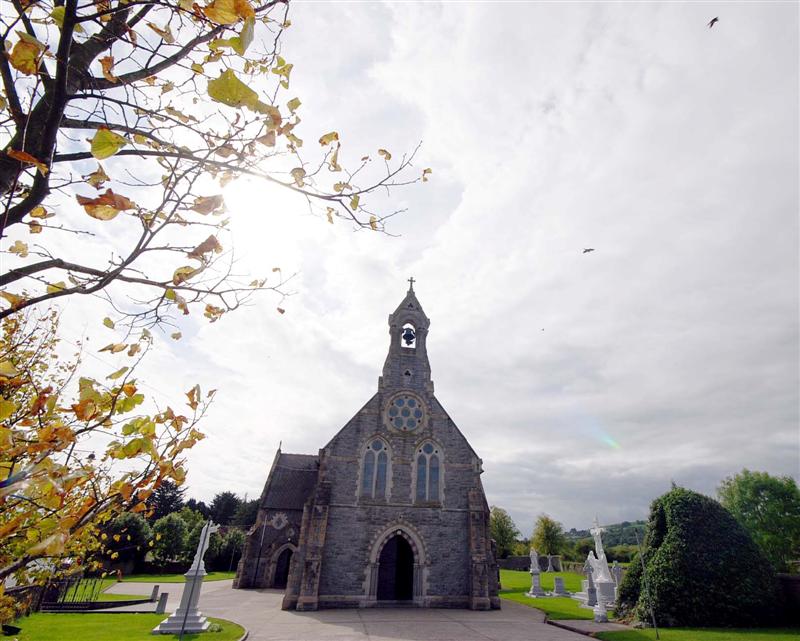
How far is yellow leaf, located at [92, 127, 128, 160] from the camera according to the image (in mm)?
2088

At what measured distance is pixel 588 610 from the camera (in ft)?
72.9

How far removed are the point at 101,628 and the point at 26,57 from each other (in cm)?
1967

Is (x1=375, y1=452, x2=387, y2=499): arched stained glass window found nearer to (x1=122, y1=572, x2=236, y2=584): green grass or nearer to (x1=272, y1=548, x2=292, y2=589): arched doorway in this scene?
(x1=272, y1=548, x2=292, y2=589): arched doorway

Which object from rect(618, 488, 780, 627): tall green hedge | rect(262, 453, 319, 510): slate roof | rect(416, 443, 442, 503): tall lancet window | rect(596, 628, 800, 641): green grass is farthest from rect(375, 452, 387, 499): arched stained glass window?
rect(618, 488, 780, 627): tall green hedge

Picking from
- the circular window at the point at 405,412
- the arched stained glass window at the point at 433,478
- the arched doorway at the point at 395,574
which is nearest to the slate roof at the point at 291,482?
the arched doorway at the point at 395,574

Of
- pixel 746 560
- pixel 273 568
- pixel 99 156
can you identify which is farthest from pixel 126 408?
pixel 273 568

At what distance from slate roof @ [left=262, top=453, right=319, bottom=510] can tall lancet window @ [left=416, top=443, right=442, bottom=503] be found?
1051 centimetres

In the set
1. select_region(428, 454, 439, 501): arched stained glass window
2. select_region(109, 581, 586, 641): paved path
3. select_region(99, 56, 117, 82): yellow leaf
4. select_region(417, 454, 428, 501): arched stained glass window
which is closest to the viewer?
select_region(99, 56, 117, 82): yellow leaf

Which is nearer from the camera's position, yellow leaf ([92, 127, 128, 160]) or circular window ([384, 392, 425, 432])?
yellow leaf ([92, 127, 128, 160])

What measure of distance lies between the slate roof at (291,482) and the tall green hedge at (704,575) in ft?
68.7

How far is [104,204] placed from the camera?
2.20 meters

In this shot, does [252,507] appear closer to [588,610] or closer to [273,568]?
[273,568]

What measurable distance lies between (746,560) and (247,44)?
22610 millimetres

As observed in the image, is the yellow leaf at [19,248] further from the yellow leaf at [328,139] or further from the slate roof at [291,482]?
the slate roof at [291,482]
